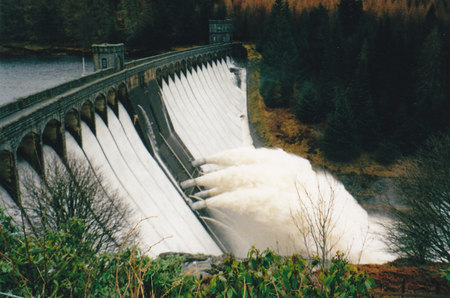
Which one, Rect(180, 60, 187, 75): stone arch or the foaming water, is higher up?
Rect(180, 60, 187, 75): stone arch

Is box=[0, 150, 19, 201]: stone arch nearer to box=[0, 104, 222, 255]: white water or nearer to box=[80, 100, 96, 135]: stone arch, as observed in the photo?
box=[0, 104, 222, 255]: white water

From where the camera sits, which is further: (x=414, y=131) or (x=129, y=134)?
(x=414, y=131)

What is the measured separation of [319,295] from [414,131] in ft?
159

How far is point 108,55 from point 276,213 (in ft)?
63.2

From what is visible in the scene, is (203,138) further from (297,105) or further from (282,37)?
(282,37)

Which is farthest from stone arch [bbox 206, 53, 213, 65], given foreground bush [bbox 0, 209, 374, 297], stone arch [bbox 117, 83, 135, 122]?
foreground bush [bbox 0, 209, 374, 297]

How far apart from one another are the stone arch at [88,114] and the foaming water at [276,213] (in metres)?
10.3

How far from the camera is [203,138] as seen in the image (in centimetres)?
4416

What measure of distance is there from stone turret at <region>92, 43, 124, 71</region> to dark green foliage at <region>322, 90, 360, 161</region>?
26.6 metres

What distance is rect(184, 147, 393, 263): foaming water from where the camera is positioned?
90.6ft

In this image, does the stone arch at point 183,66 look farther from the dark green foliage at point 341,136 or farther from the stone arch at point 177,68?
the dark green foliage at point 341,136

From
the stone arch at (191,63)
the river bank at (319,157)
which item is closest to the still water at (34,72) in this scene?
the stone arch at (191,63)

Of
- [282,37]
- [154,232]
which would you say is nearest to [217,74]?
[282,37]

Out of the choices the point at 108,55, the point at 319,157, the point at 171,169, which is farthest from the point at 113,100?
the point at 319,157
